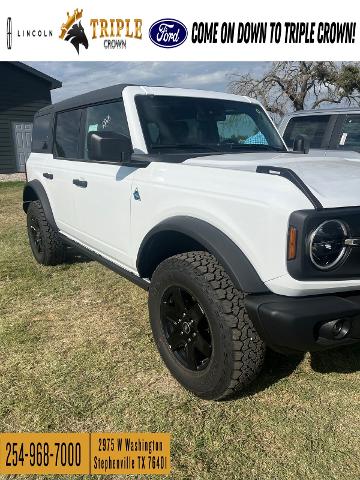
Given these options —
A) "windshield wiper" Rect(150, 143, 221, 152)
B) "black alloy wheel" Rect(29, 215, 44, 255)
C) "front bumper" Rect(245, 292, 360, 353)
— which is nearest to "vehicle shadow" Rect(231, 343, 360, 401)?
"front bumper" Rect(245, 292, 360, 353)

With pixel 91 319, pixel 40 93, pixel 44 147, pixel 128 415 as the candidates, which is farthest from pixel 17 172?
pixel 128 415

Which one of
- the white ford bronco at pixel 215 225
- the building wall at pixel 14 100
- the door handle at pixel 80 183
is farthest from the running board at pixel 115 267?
the building wall at pixel 14 100

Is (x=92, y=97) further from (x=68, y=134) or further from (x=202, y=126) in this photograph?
(x=202, y=126)

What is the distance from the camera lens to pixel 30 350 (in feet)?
9.91

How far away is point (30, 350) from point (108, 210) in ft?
3.84

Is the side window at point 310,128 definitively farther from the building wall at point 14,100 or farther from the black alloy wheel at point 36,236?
the building wall at point 14,100

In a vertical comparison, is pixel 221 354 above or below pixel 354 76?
below

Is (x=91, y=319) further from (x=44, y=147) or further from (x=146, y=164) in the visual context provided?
(x=44, y=147)

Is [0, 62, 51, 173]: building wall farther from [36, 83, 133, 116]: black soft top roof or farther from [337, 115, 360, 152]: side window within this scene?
[337, 115, 360, 152]: side window

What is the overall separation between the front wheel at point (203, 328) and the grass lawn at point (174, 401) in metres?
0.18

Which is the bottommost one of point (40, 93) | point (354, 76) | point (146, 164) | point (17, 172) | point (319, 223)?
point (17, 172)

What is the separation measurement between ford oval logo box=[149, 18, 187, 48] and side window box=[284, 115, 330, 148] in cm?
1055

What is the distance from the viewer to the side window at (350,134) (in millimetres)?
5555

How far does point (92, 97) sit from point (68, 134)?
2.06 feet
